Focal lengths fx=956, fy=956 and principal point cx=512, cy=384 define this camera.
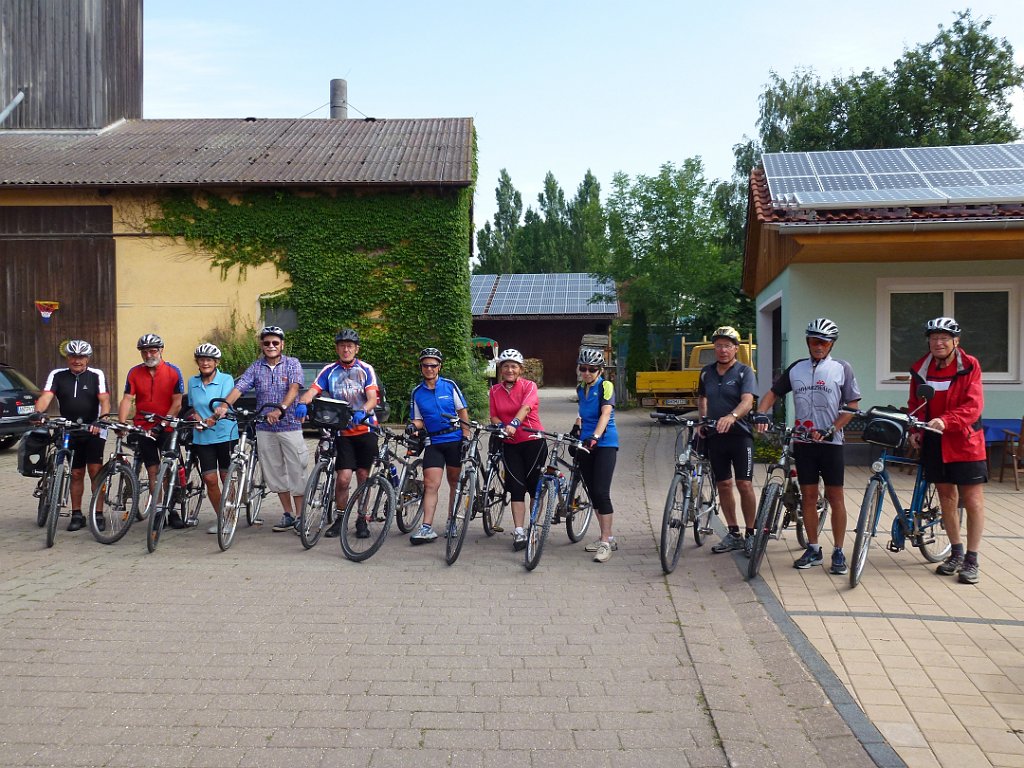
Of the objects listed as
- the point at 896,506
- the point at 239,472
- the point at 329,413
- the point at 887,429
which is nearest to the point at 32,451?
the point at 239,472

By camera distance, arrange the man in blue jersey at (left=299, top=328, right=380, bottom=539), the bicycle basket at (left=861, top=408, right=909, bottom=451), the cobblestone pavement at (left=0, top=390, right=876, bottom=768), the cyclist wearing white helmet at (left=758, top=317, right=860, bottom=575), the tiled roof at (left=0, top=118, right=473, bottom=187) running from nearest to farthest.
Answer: the cobblestone pavement at (left=0, top=390, right=876, bottom=768) < the bicycle basket at (left=861, top=408, right=909, bottom=451) < the cyclist wearing white helmet at (left=758, top=317, right=860, bottom=575) < the man in blue jersey at (left=299, top=328, right=380, bottom=539) < the tiled roof at (left=0, top=118, right=473, bottom=187)

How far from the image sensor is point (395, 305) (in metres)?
21.0

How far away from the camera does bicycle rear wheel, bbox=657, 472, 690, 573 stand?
715 centimetres

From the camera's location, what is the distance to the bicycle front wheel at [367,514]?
7.56m

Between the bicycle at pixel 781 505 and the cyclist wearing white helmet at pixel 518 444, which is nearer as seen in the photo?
the bicycle at pixel 781 505

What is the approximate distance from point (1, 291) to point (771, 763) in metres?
21.9

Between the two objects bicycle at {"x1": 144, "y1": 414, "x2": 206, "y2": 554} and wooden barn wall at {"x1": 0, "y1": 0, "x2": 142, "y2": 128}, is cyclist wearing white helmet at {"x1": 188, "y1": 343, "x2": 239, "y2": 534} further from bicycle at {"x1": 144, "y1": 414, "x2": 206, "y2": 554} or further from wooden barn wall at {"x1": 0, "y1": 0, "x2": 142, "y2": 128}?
wooden barn wall at {"x1": 0, "y1": 0, "x2": 142, "y2": 128}

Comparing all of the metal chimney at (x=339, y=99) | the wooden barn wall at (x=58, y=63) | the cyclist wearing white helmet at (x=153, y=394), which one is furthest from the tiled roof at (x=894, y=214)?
the metal chimney at (x=339, y=99)

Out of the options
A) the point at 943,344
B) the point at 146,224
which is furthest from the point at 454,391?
the point at 146,224

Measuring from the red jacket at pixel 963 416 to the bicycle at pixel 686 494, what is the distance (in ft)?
5.55

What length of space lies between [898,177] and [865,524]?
8.71m

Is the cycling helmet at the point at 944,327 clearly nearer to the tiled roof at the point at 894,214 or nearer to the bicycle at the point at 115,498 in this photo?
the tiled roof at the point at 894,214

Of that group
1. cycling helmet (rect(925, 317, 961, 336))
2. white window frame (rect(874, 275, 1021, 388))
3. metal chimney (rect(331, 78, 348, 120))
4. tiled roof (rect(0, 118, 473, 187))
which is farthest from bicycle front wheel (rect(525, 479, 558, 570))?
metal chimney (rect(331, 78, 348, 120))

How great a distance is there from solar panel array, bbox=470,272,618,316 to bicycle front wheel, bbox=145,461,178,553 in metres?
36.0
